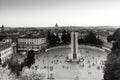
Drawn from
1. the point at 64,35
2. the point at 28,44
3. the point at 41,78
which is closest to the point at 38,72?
the point at 41,78

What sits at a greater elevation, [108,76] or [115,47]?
[115,47]

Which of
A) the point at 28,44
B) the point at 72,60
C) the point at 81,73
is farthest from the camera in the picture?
the point at 28,44

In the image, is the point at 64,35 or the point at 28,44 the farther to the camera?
the point at 64,35

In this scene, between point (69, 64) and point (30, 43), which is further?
point (30, 43)

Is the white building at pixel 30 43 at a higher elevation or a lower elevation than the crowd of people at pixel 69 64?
higher

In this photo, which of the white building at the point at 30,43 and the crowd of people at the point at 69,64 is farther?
the white building at the point at 30,43

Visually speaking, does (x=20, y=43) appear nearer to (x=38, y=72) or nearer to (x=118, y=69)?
(x=38, y=72)

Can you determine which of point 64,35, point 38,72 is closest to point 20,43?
point 64,35

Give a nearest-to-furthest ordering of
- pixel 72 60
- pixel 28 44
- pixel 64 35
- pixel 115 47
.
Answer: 1. pixel 115 47
2. pixel 72 60
3. pixel 28 44
4. pixel 64 35

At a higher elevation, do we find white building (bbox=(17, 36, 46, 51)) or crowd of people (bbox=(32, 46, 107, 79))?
white building (bbox=(17, 36, 46, 51))

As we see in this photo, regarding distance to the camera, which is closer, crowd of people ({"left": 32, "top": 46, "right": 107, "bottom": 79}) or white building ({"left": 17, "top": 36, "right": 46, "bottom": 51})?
crowd of people ({"left": 32, "top": 46, "right": 107, "bottom": 79})

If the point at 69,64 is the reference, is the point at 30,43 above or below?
above
